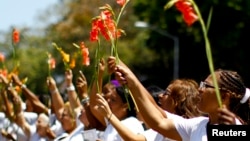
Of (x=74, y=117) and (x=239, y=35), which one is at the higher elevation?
(x=74, y=117)

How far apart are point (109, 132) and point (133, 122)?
0.71 ft

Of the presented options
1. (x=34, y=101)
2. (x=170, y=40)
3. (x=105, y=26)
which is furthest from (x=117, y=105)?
(x=170, y=40)

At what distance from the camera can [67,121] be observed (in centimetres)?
1101

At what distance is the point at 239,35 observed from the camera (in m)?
42.4

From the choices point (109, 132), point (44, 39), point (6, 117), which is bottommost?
point (44, 39)

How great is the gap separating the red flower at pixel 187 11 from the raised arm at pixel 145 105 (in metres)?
1.04

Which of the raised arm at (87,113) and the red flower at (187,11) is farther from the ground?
the red flower at (187,11)

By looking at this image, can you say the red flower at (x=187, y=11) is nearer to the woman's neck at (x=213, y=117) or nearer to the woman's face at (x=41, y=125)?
the woman's neck at (x=213, y=117)

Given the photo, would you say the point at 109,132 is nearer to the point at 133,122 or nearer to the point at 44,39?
the point at 133,122

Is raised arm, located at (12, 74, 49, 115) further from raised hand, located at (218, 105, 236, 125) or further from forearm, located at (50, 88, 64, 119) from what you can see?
raised hand, located at (218, 105, 236, 125)

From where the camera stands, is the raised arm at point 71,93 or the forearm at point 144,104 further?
the raised arm at point 71,93

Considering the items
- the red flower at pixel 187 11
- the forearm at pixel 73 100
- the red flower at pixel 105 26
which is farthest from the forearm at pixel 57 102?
the red flower at pixel 187 11

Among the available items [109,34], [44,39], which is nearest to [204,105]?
[109,34]

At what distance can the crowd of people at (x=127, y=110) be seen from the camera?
21.3 ft
